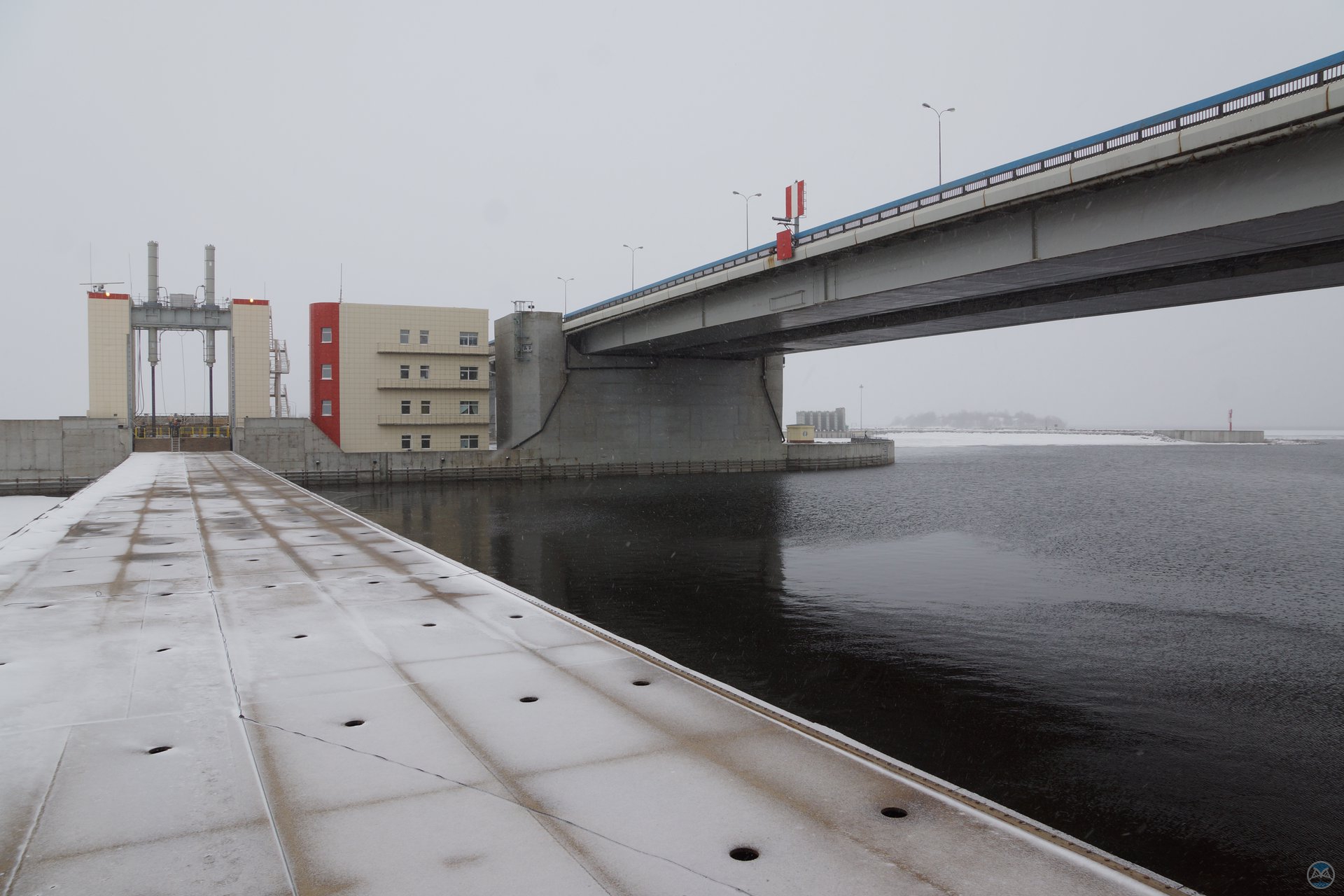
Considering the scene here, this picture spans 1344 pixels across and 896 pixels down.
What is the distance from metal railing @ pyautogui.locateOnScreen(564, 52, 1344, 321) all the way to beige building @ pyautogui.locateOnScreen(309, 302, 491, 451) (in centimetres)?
4532

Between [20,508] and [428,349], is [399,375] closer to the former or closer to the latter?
[428,349]

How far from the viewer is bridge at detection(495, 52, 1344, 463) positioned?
885 inches

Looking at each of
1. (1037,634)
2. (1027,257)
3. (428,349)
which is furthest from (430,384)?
(1037,634)

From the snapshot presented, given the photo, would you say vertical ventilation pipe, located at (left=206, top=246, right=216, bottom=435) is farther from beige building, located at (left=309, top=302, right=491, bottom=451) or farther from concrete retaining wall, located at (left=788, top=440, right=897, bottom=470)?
concrete retaining wall, located at (left=788, top=440, right=897, bottom=470)

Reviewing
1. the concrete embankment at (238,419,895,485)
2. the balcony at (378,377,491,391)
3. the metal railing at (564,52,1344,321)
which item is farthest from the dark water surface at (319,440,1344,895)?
the balcony at (378,377,491,391)

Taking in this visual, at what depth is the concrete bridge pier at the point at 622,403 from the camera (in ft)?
251

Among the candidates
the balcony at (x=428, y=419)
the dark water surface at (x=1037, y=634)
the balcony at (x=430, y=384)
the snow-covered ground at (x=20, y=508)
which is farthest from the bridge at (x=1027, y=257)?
the snow-covered ground at (x=20, y=508)

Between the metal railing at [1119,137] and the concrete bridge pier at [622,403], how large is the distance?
38085mm

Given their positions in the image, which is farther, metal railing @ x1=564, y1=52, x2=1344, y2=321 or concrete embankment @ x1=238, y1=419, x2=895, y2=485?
concrete embankment @ x1=238, y1=419, x2=895, y2=485

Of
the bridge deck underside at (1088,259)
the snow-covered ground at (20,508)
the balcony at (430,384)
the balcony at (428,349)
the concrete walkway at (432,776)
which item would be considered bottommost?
the snow-covered ground at (20,508)

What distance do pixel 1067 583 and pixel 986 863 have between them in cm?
2543

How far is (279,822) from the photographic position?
6125 mm

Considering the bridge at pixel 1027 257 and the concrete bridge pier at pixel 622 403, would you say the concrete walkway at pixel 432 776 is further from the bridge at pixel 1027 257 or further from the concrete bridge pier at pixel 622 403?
the concrete bridge pier at pixel 622 403

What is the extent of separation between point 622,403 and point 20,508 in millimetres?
47422
